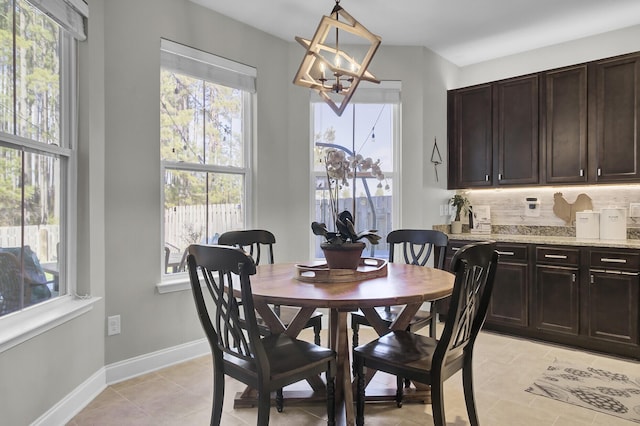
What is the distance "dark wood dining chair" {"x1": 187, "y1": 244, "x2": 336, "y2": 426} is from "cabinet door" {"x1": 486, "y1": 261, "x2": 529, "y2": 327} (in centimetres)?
249

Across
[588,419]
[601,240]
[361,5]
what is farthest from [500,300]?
[361,5]

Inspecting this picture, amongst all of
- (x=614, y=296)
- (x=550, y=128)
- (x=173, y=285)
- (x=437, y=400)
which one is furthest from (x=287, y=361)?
(x=550, y=128)

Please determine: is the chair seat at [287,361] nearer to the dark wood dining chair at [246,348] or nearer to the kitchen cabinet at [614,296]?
the dark wood dining chair at [246,348]

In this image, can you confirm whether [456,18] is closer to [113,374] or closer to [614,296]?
[614,296]

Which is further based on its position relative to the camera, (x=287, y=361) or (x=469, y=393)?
(x=469, y=393)

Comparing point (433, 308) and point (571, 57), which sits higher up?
point (571, 57)

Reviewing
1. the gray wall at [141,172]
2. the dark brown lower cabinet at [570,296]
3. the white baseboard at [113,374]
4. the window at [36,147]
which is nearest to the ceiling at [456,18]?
the gray wall at [141,172]

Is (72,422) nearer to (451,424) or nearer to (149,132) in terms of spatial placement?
(149,132)

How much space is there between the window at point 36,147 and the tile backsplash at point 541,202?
391 centimetres

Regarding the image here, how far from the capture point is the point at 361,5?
10.8ft

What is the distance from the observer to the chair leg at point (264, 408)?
165 cm

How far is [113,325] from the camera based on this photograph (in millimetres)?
2762

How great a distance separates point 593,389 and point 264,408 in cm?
225

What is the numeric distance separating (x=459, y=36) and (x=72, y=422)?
4.21 metres
